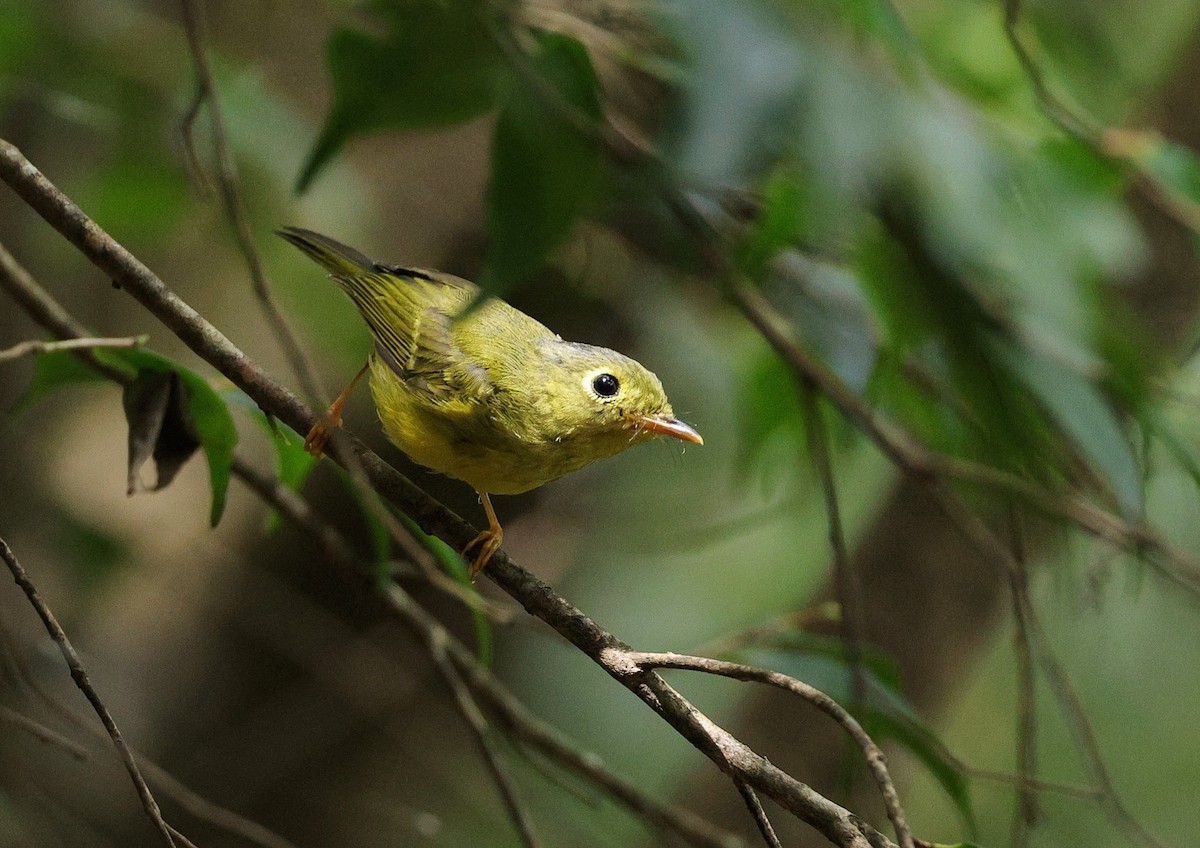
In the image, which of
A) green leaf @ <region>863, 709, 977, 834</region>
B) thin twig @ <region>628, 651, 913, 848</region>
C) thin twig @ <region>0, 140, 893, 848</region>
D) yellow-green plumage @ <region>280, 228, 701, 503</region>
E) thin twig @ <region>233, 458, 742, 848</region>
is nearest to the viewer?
thin twig @ <region>628, 651, 913, 848</region>

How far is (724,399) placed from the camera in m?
4.18

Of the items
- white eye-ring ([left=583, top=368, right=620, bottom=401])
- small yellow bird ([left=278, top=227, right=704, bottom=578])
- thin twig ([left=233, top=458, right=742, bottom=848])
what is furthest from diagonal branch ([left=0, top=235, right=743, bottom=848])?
white eye-ring ([left=583, top=368, right=620, bottom=401])

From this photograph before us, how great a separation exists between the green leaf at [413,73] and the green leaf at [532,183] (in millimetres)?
144

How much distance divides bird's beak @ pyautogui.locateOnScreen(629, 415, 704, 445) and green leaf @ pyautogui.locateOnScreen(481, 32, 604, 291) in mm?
805

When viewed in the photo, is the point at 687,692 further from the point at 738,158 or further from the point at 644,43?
the point at 738,158

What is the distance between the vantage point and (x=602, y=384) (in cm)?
253

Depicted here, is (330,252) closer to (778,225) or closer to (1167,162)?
(778,225)

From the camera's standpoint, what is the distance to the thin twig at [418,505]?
1553 millimetres

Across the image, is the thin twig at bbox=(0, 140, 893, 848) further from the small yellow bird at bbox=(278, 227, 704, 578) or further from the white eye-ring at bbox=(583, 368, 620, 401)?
the white eye-ring at bbox=(583, 368, 620, 401)

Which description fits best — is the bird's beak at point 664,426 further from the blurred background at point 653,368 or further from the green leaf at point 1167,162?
the green leaf at point 1167,162

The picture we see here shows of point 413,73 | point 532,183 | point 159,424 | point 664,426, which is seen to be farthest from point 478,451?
point 532,183

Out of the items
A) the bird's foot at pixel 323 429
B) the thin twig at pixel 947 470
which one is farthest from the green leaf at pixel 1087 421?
the bird's foot at pixel 323 429

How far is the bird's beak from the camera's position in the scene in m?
2.44

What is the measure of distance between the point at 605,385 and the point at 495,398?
26cm
